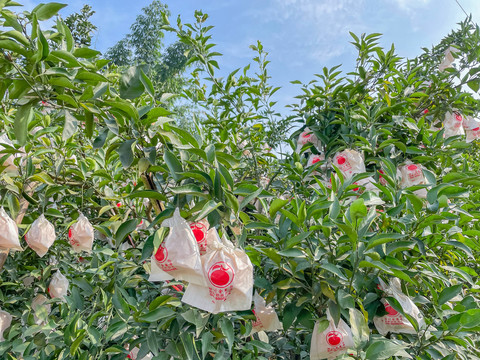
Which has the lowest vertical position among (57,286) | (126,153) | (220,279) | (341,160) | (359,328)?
(57,286)

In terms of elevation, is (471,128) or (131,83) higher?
(471,128)

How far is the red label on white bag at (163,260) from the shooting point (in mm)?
813

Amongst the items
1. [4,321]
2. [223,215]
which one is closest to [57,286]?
[4,321]

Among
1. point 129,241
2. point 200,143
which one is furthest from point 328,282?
point 129,241

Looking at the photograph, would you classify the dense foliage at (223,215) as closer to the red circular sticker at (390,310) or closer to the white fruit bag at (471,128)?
the red circular sticker at (390,310)

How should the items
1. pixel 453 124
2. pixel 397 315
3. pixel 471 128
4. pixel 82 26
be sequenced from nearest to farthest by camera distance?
pixel 397 315, pixel 453 124, pixel 471 128, pixel 82 26

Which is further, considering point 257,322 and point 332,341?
point 257,322

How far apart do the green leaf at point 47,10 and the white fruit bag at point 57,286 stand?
1240mm

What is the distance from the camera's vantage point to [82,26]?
3172mm

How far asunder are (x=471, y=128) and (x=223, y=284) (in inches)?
81.1

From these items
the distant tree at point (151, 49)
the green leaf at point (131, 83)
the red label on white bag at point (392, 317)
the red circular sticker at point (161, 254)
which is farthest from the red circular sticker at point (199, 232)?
the distant tree at point (151, 49)

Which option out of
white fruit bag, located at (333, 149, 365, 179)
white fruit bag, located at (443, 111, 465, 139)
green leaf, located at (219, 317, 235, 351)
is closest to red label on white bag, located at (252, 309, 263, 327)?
green leaf, located at (219, 317, 235, 351)

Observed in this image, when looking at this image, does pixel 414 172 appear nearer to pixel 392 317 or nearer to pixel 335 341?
A: pixel 392 317

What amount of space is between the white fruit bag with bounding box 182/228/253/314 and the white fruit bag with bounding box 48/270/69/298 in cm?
111
